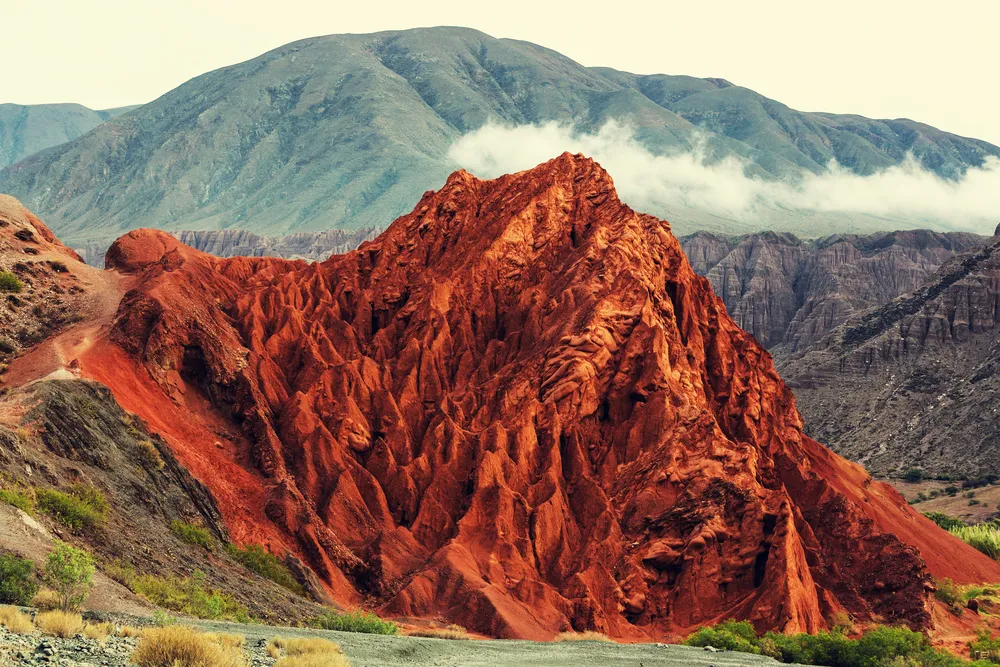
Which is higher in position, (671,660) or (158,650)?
(158,650)

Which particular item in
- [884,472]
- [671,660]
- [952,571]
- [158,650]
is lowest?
[884,472]

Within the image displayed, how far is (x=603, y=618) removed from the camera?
192 feet

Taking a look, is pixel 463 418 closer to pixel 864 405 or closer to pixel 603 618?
pixel 603 618

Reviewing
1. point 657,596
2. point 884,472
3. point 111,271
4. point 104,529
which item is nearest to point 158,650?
point 104,529

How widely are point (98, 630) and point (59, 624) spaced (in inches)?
38.5

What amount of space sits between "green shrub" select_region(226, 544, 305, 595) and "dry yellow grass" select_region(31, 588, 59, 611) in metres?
23.3

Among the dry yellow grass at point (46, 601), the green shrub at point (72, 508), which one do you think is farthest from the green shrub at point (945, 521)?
the dry yellow grass at point (46, 601)

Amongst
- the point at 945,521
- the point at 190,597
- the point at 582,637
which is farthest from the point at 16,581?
the point at 945,521

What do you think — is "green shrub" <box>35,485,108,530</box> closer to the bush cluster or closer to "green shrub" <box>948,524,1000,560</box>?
the bush cluster

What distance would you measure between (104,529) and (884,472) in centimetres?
11690

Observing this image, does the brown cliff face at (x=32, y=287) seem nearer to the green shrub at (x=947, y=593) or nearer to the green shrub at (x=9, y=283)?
the green shrub at (x=9, y=283)

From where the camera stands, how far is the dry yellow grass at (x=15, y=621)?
28.4 meters

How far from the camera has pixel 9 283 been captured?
69750mm

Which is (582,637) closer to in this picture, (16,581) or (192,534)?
(192,534)
